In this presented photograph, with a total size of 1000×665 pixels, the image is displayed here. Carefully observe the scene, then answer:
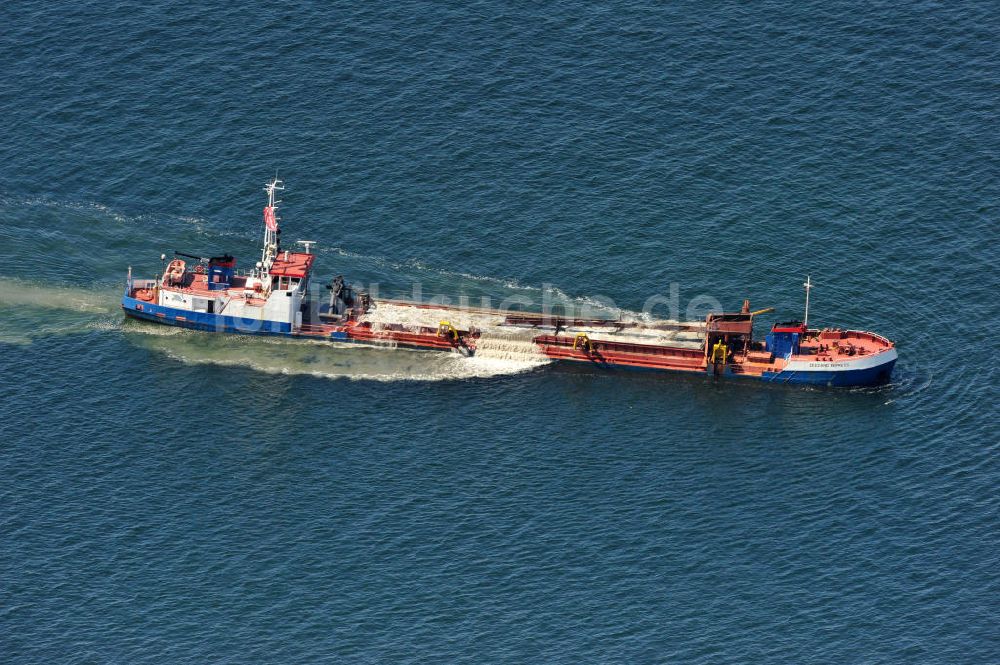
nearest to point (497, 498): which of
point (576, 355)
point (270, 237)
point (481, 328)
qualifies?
point (576, 355)

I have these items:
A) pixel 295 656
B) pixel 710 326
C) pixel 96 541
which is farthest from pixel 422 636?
pixel 710 326

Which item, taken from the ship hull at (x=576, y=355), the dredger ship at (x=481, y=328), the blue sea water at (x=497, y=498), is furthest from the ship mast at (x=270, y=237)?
the blue sea water at (x=497, y=498)

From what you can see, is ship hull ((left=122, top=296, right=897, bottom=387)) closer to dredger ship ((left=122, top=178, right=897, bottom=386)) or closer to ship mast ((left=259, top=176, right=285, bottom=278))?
dredger ship ((left=122, top=178, right=897, bottom=386))

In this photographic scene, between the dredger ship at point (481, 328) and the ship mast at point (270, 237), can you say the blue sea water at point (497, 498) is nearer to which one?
the dredger ship at point (481, 328)

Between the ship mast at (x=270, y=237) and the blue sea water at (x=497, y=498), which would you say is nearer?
the blue sea water at (x=497, y=498)

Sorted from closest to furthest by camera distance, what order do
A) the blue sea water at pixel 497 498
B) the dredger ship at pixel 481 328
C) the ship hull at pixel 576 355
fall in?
the blue sea water at pixel 497 498 < the ship hull at pixel 576 355 < the dredger ship at pixel 481 328

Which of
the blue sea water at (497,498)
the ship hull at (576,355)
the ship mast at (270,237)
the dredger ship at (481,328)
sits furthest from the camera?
the ship mast at (270,237)

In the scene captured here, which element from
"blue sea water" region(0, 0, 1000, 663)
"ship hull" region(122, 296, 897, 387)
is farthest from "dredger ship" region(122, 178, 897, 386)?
"blue sea water" region(0, 0, 1000, 663)

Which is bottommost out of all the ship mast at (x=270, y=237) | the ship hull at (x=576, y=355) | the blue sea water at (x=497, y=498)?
the blue sea water at (x=497, y=498)

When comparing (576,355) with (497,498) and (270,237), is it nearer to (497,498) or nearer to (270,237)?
(497,498)
